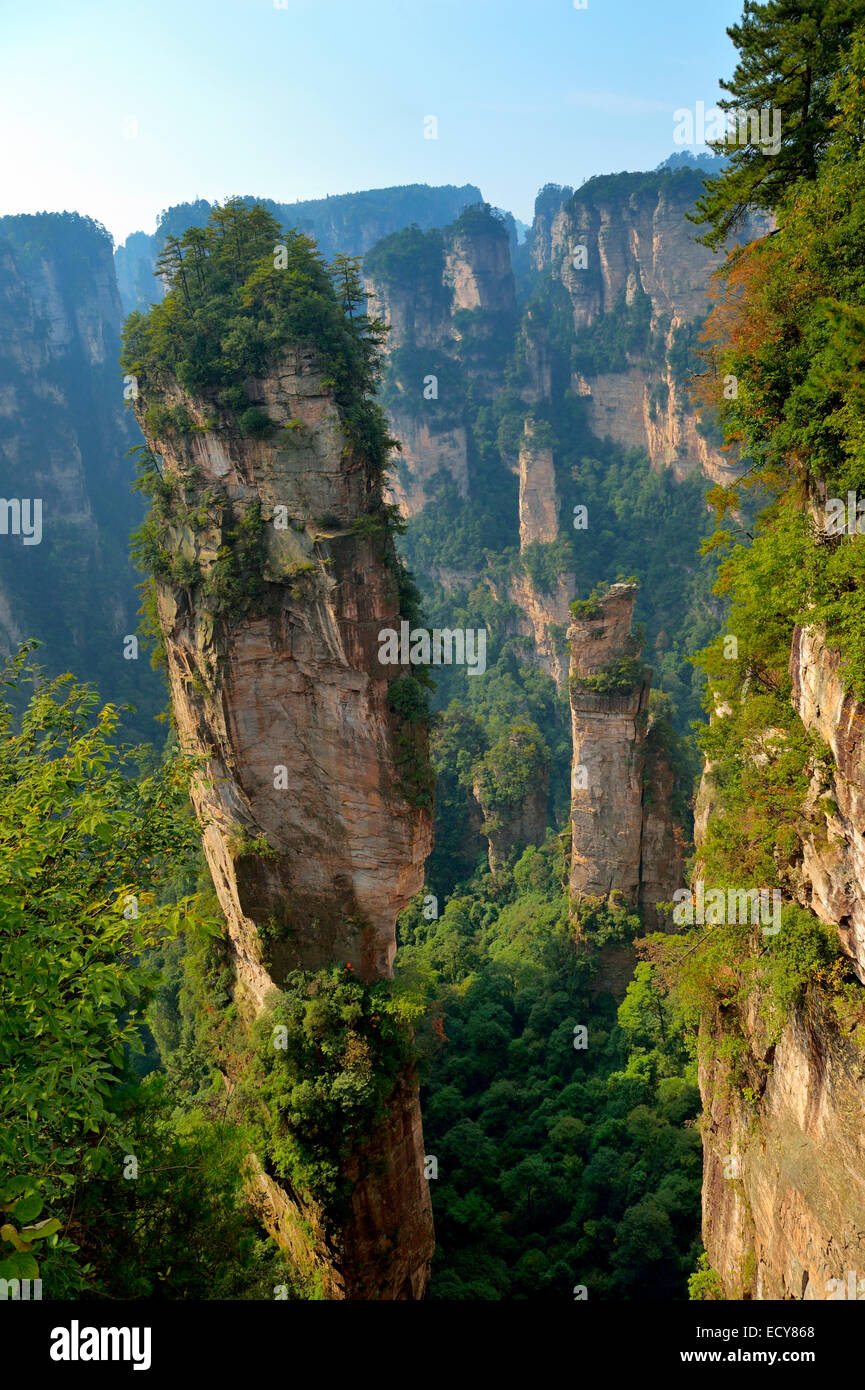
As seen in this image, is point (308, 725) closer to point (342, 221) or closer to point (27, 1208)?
point (27, 1208)

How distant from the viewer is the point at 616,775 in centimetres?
3259

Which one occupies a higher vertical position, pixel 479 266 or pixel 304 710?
pixel 479 266

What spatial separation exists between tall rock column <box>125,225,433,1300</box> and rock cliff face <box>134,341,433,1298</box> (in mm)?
43

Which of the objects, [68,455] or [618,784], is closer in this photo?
[618,784]

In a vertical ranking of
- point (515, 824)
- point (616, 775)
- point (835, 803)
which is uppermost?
point (616, 775)

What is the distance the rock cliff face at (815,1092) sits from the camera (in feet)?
29.4

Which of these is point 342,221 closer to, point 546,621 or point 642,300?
point 642,300

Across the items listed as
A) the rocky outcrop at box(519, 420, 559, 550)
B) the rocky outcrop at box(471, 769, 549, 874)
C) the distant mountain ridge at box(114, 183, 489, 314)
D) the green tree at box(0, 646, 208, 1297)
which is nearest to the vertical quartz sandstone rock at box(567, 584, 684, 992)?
the rocky outcrop at box(471, 769, 549, 874)

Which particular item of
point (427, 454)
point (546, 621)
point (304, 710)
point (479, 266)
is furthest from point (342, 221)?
point (304, 710)

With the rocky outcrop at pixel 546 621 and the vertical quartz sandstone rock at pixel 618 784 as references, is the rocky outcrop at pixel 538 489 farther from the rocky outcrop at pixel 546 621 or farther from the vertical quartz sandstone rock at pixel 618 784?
the vertical quartz sandstone rock at pixel 618 784

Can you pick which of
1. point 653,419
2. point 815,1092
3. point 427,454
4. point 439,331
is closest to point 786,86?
point 815,1092

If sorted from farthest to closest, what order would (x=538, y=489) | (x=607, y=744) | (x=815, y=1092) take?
(x=538, y=489) < (x=607, y=744) < (x=815, y=1092)

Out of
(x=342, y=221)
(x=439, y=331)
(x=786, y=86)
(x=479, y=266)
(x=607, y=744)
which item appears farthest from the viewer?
(x=342, y=221)

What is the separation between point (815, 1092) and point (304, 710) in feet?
43.5
